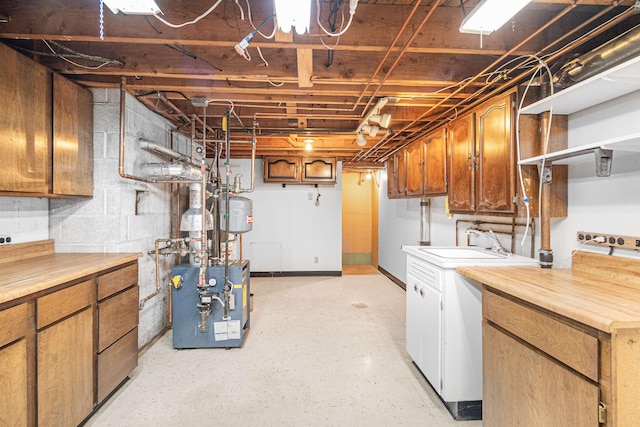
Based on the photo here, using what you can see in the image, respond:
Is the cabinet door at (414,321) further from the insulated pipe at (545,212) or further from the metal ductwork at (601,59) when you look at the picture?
the metal ductwork at (601,59)

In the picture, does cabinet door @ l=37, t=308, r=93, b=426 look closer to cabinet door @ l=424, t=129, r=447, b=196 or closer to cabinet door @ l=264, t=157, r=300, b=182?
cabinet door @ l=424, t=129, r=447, b=196

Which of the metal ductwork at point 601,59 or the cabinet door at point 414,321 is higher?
the metal ductwork at point 601,59

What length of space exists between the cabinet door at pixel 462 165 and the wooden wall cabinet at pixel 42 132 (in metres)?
3.12

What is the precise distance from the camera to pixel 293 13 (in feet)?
4.17

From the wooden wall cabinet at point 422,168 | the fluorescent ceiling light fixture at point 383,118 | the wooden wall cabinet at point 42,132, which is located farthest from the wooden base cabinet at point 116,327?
the wooden wall cabinet at point 422,168

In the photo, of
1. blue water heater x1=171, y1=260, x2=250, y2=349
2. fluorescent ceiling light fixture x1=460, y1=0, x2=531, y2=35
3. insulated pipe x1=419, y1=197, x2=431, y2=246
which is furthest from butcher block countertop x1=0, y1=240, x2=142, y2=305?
insulated pipe x1=419, y1=197, x2=431, y2=246

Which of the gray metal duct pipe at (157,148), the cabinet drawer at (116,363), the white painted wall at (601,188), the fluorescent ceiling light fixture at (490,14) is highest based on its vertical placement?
the fluorescent ceiling light fixture at (490,14)

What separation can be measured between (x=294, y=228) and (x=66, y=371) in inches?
167

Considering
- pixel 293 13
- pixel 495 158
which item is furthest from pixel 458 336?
pixel 293 13

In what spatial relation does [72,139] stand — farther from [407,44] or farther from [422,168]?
[422,168]

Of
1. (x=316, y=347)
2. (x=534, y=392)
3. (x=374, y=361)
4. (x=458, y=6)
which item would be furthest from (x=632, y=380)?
(x=316, y=347)

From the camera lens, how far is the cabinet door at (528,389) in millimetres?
1067

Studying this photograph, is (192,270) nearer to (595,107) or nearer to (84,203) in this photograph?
(84,203)

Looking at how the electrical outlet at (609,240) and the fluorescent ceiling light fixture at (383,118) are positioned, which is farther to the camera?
the fluorescent ceiling light fixture at (383,118)
